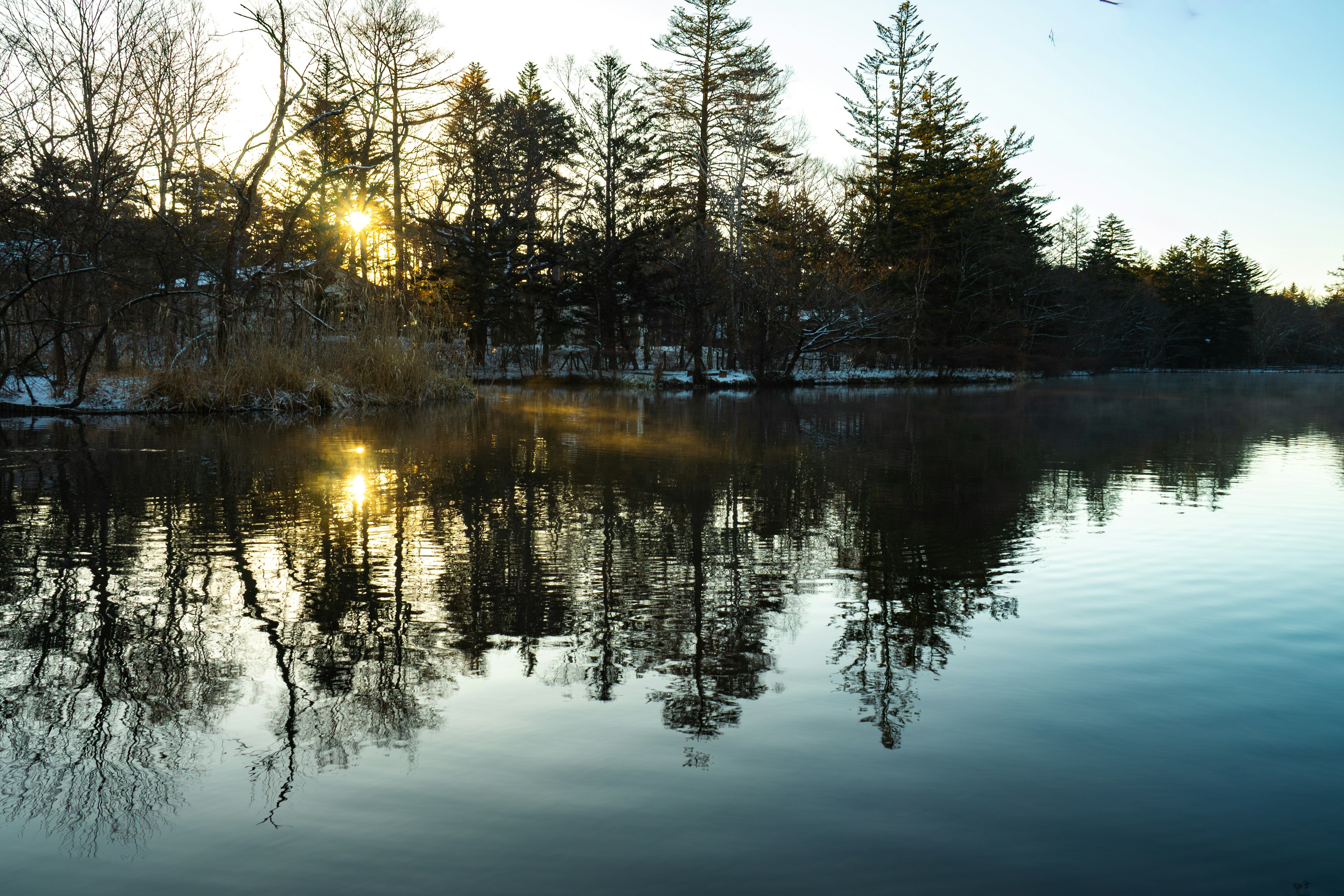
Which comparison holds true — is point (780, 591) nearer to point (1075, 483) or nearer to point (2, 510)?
point (1075, 483)

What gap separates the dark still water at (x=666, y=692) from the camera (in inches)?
103

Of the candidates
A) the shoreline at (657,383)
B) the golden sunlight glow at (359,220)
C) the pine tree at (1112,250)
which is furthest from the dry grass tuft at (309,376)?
the pine tree at (1112,250)

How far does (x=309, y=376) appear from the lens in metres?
20.3

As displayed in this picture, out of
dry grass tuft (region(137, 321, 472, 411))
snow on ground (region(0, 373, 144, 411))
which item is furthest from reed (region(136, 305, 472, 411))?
snow on ground (region(0, 373, 144, 411))

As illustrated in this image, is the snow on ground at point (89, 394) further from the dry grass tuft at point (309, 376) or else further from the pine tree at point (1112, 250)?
the pine tree at point (1112, 250)

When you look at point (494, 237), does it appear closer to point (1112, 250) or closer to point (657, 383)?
point (657, 383)

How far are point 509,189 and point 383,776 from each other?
3958 centimetres

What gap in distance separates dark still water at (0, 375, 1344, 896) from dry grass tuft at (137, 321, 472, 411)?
35.3 feet

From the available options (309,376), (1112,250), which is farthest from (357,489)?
(1112,250)

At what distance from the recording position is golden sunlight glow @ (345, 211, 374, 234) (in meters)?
32.8

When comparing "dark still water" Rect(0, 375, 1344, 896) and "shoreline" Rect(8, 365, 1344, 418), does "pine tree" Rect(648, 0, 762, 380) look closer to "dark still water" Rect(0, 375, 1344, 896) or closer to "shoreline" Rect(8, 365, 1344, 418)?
"shoreline" Rect(8, 365, 1344, 418)

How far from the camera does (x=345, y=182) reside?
3138 cm

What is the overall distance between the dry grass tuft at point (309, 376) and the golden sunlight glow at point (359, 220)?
10.4 m

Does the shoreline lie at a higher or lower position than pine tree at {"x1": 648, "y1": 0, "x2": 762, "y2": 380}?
lower
